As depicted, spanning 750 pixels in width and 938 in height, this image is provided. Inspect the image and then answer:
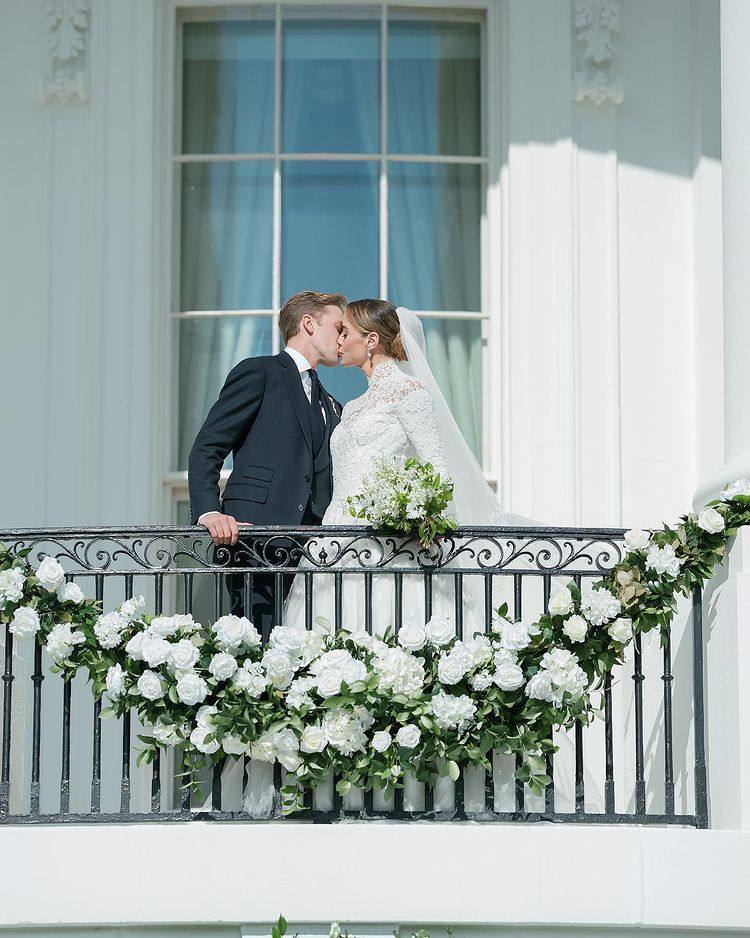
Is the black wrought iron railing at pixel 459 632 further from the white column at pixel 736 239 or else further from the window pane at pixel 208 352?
the window pane at pixel 208 352

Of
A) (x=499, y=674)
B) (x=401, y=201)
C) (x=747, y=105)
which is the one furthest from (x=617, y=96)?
(x=499, y=674)

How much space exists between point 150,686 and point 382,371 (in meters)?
1.82

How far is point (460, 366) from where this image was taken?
7.82 metres

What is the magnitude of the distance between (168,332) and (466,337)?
1601 millimetres

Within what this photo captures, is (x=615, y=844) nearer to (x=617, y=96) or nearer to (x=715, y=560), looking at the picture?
(x=715, y=560)

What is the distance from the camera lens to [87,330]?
24.8ft

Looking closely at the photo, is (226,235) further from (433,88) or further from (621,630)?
(621,630)

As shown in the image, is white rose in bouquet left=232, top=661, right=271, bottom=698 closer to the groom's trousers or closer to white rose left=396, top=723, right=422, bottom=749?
the groom's trousers

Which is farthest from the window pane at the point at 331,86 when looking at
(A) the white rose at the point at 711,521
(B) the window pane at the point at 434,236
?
(A) the white rose at the point at 711,521

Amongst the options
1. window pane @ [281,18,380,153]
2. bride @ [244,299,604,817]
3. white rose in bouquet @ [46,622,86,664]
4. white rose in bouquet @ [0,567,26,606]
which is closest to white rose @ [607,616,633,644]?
bride @ [244,299,604,817]

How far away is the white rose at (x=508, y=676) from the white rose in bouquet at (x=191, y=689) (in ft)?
3.41

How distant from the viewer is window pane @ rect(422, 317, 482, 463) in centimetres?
779

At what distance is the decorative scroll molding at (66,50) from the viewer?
7680 mm

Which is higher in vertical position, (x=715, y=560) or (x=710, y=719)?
(x=715, y=560)
